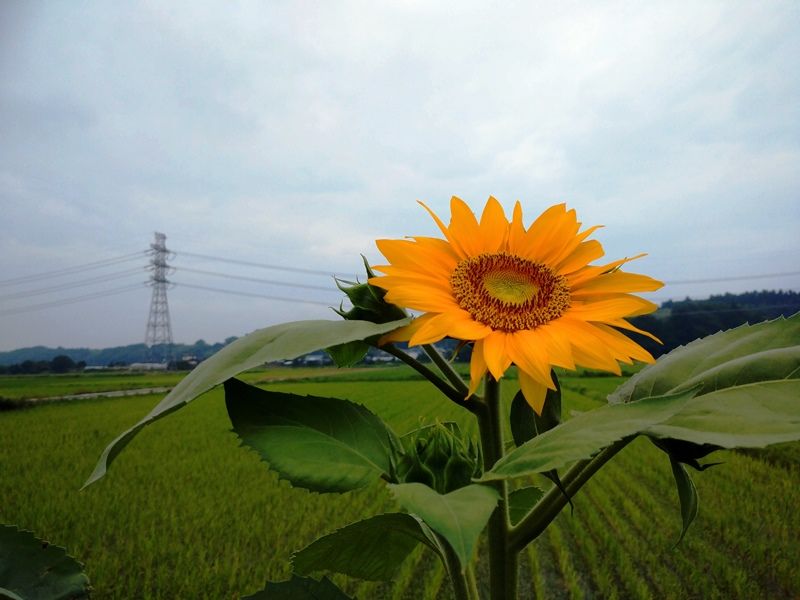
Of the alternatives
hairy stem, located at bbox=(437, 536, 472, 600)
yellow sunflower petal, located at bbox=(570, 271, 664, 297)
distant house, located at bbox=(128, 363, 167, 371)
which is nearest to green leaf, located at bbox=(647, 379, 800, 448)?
yellow sunflower petal, located at bbox=(570, 271, 664, 297)

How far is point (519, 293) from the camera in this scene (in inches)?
23.7

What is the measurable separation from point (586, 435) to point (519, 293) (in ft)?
0.71

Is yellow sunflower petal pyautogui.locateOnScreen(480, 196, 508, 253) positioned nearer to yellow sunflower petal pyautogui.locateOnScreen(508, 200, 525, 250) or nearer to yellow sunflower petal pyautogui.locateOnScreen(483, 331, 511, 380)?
yellow sunflower petal pyautogui.locateOnScreen(508, 200, 525, 250)

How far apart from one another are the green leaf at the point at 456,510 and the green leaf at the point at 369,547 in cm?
13

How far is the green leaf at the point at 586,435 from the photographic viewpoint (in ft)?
1.27

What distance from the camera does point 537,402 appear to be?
492 mm

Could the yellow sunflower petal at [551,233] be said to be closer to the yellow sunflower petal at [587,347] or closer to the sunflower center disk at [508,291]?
the sunflower center disk at [508,291]

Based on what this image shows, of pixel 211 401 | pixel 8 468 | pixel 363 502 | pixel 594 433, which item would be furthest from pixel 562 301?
pixel 211 401

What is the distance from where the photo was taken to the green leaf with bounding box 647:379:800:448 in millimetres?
419

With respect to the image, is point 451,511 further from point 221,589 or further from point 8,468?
point 8,468

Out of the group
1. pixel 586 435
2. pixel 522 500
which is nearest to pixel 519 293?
pixel 586 435

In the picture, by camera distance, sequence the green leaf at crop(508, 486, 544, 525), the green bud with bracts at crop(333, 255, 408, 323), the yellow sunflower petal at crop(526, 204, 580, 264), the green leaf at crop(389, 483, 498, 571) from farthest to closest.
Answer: the green leaf at crop(508, 486, 544, 525) → the yellow sunflower petal at crop(526, 204, 580, 264) → the green bud with bracts at crop(333, 255, 408, 323) → the green leaf at crop(389, 483, 498, 571)

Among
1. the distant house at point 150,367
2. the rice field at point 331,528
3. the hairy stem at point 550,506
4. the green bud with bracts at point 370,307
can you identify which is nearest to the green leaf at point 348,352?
the green bud with bracts at point 370,307

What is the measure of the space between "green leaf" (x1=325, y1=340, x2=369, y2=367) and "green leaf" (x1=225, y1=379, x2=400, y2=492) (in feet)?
0.17
